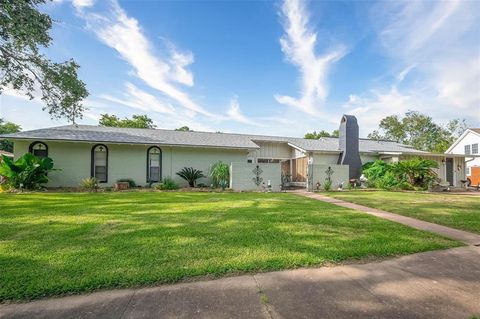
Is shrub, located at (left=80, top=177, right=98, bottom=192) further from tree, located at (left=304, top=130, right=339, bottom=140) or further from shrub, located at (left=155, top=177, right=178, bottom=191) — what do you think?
tree, located at (left=304, top=130, right=339, bottom=140)

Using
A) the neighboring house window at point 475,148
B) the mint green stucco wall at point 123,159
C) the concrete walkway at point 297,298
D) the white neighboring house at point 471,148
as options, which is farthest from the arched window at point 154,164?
the neighboring house window at point 475,148

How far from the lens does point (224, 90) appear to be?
58.2 ft

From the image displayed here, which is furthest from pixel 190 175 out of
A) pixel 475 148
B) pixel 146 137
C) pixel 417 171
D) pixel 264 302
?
pixel 475 148

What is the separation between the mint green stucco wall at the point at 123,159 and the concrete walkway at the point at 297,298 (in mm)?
14017

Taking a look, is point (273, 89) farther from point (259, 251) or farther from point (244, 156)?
point (259, 251)

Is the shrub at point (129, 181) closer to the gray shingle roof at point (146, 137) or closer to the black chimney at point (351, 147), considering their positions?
the gray shingle roof at point (146, 137)

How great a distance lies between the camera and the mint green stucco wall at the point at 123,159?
1466 centimetres

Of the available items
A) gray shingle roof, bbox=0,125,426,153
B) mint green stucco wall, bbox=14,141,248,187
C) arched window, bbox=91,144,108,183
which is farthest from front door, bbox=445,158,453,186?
arched window, bbox=91,144,108,183

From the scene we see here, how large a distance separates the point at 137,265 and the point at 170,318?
1330 millimetres

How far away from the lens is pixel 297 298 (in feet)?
8.52

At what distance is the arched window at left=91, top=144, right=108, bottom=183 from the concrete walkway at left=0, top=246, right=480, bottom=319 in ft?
46.6

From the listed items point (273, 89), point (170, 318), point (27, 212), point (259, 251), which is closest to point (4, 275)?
point (170, 318)

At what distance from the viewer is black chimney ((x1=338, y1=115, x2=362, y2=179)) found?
18750 millimetres

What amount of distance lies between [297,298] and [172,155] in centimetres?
1491
